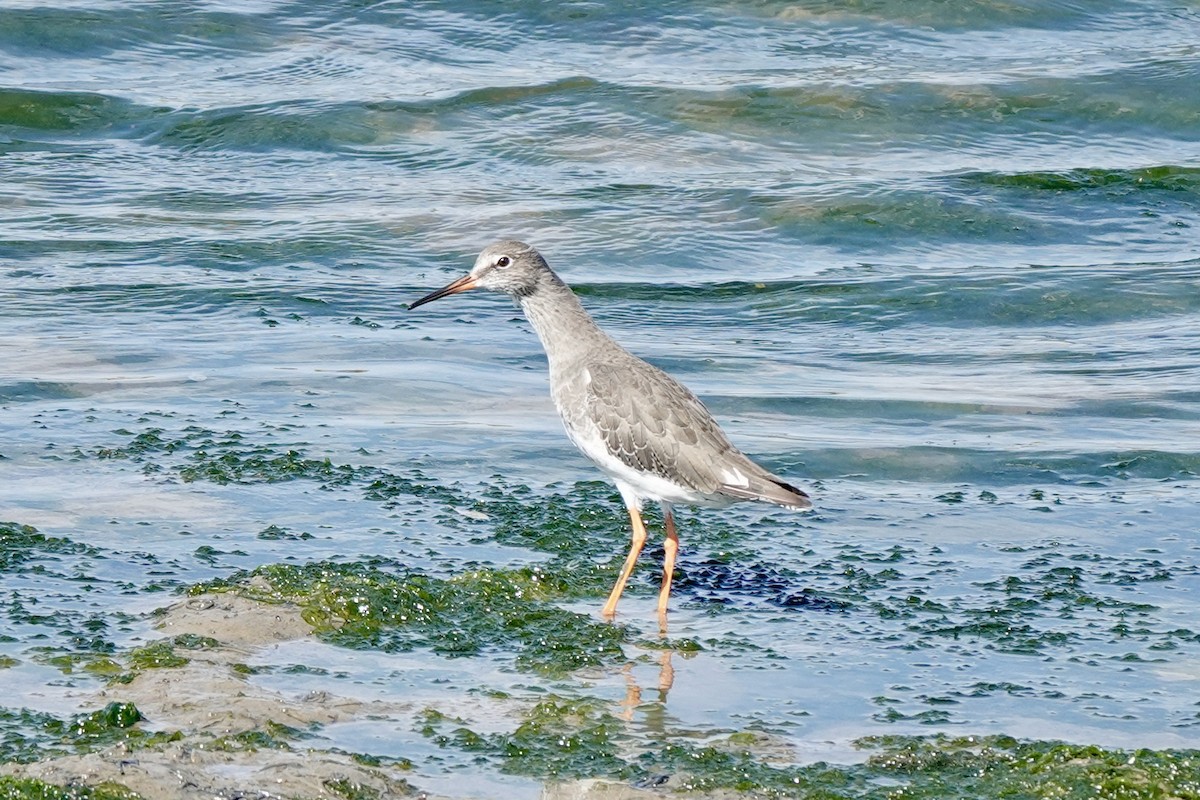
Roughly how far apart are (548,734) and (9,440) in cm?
379

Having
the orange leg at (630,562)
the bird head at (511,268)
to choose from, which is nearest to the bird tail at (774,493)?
the orange leg at (630,562)

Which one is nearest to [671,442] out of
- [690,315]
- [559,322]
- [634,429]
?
[634,429]

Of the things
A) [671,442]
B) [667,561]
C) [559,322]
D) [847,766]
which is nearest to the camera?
[847,766]

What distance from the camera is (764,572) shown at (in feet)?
20.7

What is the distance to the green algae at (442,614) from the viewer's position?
5438 mm

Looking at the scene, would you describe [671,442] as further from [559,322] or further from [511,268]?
[511,268]

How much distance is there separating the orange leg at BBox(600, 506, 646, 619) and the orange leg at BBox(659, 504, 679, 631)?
0.10m

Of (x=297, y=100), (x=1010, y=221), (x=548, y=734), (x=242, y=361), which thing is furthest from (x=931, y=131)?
(x=548, y=734)

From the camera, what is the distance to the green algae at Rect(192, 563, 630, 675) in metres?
5.44

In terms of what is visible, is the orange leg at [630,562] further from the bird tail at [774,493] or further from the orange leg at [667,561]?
the bird tail at [774,493]

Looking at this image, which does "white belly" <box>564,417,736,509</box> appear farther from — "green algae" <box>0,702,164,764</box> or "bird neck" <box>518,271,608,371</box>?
"green algae" <box>0,702,164,764</box>

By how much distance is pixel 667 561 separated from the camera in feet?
20.2

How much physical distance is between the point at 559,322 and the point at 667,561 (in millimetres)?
1227

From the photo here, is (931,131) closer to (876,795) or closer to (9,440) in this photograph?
(9,440)
